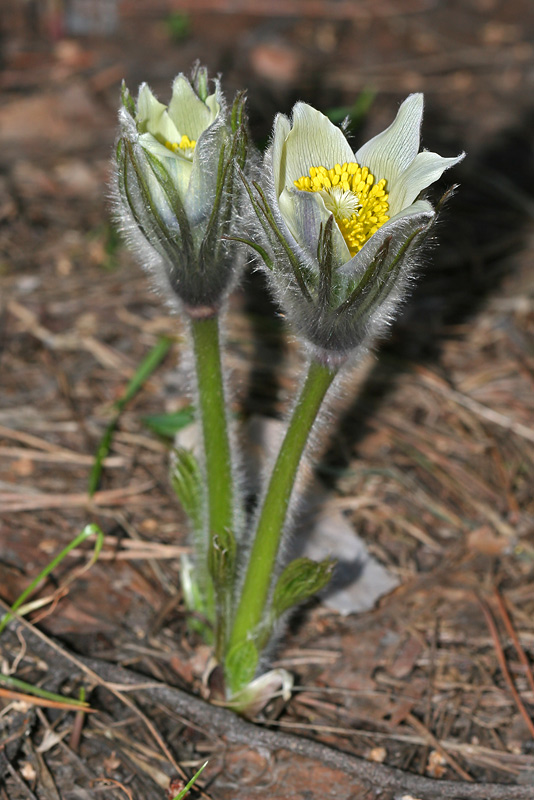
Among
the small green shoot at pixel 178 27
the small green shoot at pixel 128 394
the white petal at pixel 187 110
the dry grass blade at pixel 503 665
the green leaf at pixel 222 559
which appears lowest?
the dry grass blade at pixel 503 665

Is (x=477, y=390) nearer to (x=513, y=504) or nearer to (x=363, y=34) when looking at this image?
(x=513, y=504)

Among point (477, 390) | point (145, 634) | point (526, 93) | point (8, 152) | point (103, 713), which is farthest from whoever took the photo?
point (526, 93)

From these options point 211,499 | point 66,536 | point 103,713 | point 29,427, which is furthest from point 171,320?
point 103,713

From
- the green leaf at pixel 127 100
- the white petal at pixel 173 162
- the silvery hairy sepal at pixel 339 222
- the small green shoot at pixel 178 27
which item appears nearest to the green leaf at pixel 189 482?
the silvery hairy sepal at pixel 339 222

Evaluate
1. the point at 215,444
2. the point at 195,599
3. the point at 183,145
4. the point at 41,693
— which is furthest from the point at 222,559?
the point at 183,145

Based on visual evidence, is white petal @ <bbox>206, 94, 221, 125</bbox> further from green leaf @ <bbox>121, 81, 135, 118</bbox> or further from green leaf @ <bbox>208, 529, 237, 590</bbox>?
green leaf @ <bbox>208, 529, 237, 590</bbox>

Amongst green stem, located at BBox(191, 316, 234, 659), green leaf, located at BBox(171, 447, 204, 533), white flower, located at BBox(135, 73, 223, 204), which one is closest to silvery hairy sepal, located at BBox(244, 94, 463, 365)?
white flower, located at BBox(135, 73, 223, 204)

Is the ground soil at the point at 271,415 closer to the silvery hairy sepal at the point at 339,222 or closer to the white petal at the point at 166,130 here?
the silvery hairy sepal at the point at 339,222
